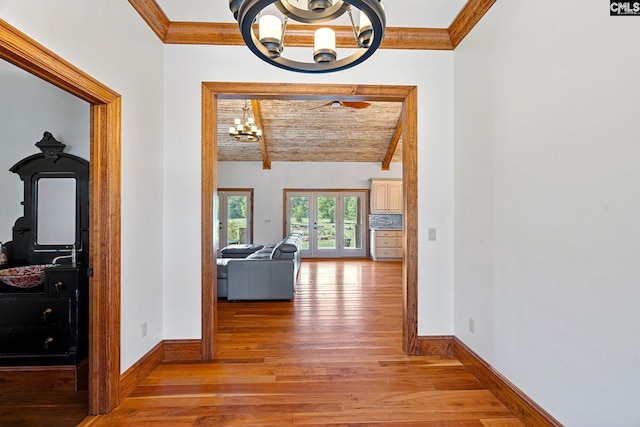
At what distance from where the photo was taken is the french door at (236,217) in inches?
367

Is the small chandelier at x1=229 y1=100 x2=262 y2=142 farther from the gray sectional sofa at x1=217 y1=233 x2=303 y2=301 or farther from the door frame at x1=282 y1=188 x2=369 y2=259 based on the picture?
the door frame at x1=282 y1=188 x2=369 y2=259

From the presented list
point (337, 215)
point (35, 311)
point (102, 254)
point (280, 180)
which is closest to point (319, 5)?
point (102, 254)

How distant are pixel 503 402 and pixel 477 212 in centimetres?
133

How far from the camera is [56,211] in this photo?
2611mm

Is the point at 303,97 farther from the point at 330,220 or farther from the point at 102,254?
the point at 330,220

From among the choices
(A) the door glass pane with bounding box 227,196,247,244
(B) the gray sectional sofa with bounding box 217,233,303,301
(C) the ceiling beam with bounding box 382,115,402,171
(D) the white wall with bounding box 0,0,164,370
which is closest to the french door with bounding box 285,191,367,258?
(C) the ceiling beam with bounding box 382,115,402,171

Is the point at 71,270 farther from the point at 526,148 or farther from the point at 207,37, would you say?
the point at 526,148

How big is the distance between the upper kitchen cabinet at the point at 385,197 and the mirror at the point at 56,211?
287 inches

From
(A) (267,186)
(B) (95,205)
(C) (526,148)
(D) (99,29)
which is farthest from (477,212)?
(A) (267,186)

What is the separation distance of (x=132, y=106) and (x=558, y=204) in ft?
9.27

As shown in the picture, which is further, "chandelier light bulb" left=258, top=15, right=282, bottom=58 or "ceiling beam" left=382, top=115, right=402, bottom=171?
"ceiling beam" left=382, top=115, right=402, bottom=171

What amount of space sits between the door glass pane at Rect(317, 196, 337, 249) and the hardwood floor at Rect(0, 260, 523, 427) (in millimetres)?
5666

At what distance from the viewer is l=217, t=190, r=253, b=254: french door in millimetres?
9312

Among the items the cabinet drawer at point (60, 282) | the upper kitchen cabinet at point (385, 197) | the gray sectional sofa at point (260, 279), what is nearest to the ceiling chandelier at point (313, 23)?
the cabinet drawer at point (60, 282)
